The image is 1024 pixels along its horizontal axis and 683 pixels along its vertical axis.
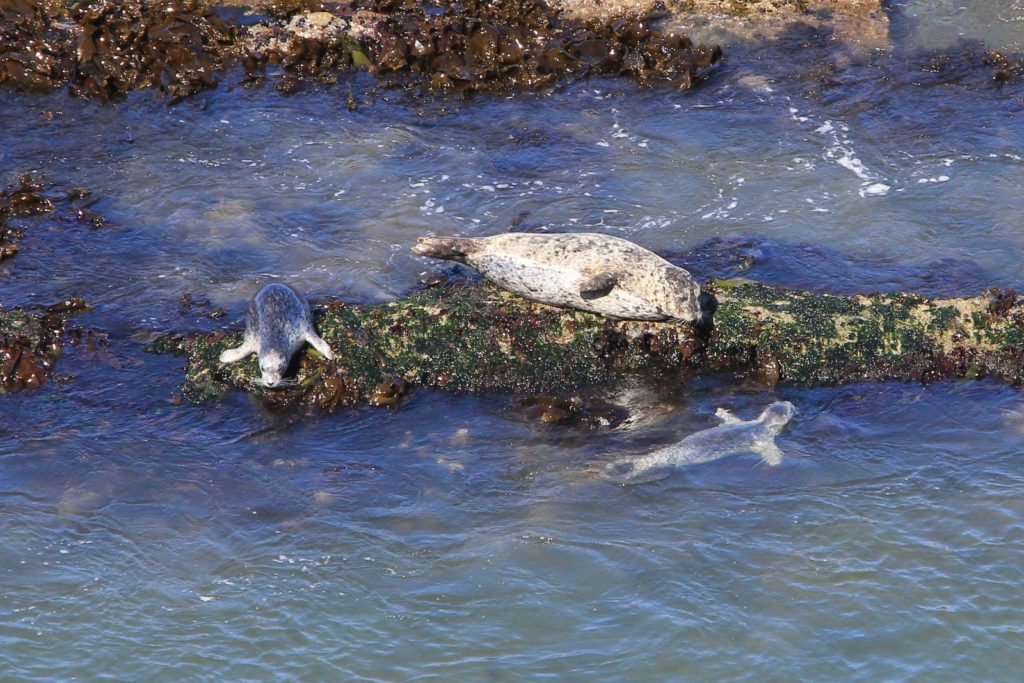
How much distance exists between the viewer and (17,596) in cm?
516

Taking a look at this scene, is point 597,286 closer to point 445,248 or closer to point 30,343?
point 445,248

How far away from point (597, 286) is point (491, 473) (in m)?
1.43

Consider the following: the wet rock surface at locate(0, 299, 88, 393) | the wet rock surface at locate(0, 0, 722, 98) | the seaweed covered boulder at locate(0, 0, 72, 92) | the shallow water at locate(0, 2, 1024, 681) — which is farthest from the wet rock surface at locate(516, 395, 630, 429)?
the seaweed covered boulder at locate(0, 0, 72, 92)

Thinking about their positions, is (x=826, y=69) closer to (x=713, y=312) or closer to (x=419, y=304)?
(x=713, y=312)

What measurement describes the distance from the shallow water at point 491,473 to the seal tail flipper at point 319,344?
399 mm

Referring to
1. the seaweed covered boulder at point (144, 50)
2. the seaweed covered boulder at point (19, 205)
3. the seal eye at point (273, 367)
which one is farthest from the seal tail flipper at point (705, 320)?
the seaweed covered boulder at point (144, 50)

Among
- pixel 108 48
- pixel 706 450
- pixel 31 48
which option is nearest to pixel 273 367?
pixel 706 450

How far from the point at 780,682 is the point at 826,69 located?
299 inches

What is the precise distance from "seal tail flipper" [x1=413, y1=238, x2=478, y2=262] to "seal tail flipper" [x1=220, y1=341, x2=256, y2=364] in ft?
4.41

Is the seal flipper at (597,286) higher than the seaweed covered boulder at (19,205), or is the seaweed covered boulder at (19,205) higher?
the seal flipper at (597,286)

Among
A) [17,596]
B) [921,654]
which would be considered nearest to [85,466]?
[17,596]

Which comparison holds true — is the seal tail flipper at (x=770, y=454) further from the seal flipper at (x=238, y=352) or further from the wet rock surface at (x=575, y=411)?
the seal flipper at (x=238, y=352)

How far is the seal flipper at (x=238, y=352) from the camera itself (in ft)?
21.4

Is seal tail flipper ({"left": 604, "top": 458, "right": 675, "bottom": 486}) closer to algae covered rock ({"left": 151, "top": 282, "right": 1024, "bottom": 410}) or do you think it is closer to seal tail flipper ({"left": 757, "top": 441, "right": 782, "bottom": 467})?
seal tail flipper ({"left": 757, "top": 441, "right": 782, "bottom": 467})
